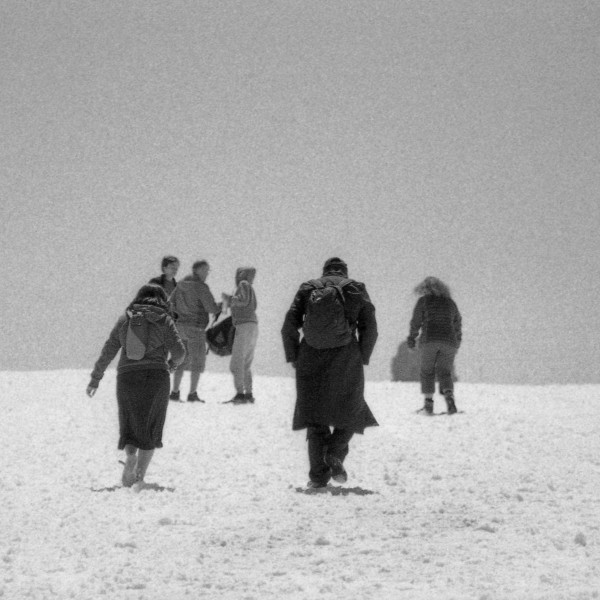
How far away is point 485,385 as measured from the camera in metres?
21.2

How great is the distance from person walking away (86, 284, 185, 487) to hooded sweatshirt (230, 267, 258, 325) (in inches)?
222

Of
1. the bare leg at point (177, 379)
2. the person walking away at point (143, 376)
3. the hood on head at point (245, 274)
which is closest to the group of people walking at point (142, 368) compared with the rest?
the person walking away at point (143, 376)

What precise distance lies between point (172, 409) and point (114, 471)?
4.27m

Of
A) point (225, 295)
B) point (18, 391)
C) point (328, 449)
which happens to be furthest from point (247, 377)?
point (328, 449)

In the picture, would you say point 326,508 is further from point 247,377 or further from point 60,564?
point 247,377

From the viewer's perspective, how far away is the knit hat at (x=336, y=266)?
30.8 feet

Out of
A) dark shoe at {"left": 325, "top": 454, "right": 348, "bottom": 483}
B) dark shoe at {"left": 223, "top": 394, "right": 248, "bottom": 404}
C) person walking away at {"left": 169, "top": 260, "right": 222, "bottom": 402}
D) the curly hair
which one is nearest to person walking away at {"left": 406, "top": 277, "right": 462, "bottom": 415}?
the curly hair

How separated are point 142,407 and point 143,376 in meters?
0.29

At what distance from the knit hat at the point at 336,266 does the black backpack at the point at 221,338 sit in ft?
20.1

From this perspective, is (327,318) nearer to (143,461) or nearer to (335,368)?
(335,368)

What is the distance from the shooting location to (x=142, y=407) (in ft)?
30.5

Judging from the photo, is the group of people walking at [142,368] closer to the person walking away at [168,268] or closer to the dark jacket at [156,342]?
the dark jacket at [156,342]

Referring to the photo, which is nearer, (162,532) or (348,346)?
(162,532)

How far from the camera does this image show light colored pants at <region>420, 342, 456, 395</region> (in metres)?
15.0
